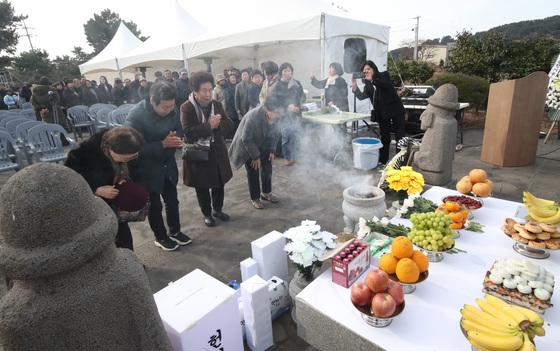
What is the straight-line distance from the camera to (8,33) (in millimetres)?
30859

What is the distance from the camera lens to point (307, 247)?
7.63 feet

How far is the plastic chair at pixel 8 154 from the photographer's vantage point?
5.28 metres

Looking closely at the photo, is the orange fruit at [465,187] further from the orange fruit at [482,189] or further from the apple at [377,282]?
the apple at [377,282]

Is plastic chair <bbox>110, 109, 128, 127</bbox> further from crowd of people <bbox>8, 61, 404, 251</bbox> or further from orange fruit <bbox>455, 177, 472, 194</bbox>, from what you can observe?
orange fruit <bbox>455, 177, 472, 194</bbox>

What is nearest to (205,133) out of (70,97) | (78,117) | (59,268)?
(59,268)

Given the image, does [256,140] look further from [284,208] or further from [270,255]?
[270,255]

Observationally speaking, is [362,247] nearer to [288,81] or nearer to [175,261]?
[175,261]

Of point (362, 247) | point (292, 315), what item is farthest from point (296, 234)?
point (292, 315)

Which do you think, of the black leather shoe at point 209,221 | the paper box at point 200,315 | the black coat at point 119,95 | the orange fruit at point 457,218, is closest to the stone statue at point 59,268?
Result: the paper box at point 200,315

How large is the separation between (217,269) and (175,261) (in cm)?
55

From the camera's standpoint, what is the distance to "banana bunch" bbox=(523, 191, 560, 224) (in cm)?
237

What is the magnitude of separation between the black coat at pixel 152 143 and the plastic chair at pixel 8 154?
3.61m

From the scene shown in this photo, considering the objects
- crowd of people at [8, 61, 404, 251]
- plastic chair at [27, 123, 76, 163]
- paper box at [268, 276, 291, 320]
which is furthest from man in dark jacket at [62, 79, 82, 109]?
paper box at [268, 276, 291, 320]

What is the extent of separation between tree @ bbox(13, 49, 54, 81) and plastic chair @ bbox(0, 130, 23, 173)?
34.9m
